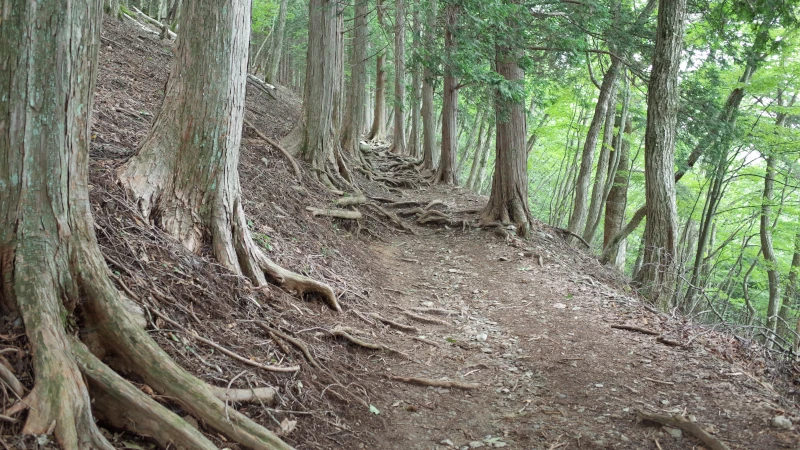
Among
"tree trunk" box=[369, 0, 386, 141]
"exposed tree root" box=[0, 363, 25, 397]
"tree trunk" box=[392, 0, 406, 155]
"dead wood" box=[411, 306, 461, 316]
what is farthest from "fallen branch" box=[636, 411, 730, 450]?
"tree trunk" box=[369, 0, 386, 141]

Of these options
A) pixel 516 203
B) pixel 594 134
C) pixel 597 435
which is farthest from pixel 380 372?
pixel 594 134

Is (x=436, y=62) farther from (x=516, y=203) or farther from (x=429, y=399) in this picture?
(x=429, y=399)

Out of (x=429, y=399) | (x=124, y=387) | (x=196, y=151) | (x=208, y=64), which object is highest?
(x=208, y=64)

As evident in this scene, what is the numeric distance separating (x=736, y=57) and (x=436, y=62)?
5.22 metres

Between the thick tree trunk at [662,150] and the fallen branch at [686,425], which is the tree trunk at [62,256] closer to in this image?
the fallen branch at [686,425]

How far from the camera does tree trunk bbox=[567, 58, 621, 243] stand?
41.6 feet

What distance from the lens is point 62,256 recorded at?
2.93m

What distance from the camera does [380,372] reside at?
5051 millimetres

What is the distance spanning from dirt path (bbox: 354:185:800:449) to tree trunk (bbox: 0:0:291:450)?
1825 millimetres

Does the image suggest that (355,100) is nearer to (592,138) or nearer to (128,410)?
(592,138)

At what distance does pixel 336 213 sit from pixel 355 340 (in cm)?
401

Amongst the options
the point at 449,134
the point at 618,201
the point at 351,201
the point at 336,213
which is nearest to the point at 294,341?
the point at 336,213

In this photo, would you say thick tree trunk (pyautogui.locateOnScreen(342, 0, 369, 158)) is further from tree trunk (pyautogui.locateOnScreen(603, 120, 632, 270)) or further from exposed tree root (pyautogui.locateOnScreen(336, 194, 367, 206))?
tree trunk (pyautogui.locateOnScreen(603, 120, 632, 270))

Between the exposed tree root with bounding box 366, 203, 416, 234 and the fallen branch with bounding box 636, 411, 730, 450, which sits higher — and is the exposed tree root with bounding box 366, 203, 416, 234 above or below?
above
